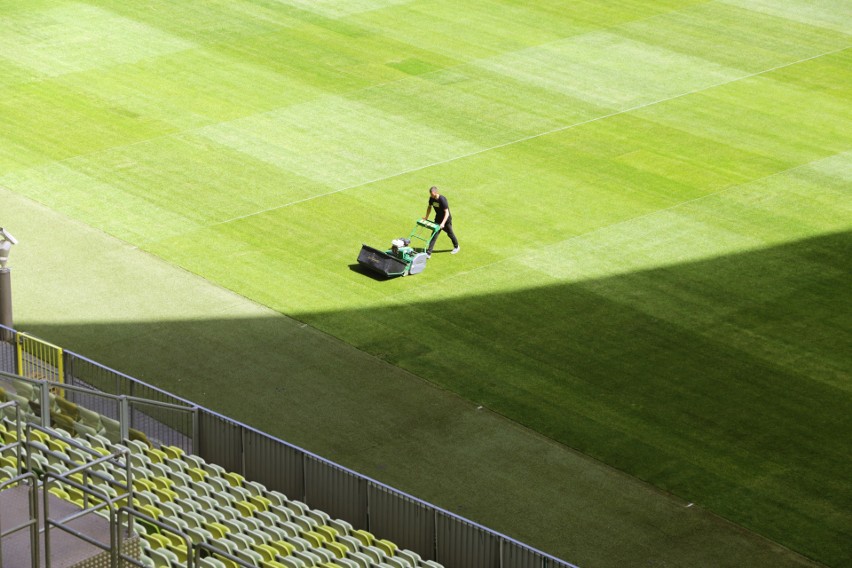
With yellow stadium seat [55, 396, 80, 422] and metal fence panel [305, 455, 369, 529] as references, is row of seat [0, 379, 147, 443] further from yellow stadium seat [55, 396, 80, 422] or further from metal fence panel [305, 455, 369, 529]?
metal fence panel [305, 455, 369, 529]

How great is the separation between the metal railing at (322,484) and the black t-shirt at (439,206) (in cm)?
982

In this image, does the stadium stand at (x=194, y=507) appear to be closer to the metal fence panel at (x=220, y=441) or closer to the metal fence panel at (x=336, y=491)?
the metal fence panel at (x=220, y=441)

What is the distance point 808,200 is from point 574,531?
58.8 feet

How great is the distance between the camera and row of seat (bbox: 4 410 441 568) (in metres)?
20.8

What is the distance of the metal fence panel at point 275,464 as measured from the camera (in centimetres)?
2361

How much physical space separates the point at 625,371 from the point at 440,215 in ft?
22.1

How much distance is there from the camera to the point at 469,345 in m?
31.0

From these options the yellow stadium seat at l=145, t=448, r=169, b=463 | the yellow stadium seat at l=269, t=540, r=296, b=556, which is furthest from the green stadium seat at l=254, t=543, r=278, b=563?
the yellow stadium seat at l=145, t=448, r=169, b=463

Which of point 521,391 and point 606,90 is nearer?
point 521,391

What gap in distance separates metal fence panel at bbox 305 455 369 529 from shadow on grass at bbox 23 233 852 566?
3.26m

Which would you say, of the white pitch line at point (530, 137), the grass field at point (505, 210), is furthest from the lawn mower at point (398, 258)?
the white pitch line at point (530, 137)

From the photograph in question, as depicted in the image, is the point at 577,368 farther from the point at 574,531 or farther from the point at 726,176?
the point at 726,176

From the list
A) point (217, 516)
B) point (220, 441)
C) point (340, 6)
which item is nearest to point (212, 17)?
point (340, 6)

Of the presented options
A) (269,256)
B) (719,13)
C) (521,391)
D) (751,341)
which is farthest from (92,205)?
(719,13)
